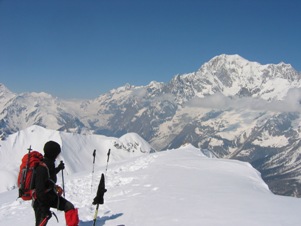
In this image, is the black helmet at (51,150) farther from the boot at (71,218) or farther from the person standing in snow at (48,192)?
the boot at (71,218)

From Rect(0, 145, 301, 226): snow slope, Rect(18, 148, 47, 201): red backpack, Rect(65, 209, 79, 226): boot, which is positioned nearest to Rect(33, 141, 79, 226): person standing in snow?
Rect(65, 209, 79, 226): boot

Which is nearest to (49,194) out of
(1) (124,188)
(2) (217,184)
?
(1) (124,188)

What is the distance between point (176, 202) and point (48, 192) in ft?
28.6

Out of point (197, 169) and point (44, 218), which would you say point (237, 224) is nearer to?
point (44, 218)

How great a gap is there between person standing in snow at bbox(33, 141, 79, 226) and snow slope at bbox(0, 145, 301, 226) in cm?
452

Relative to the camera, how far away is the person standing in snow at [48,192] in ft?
34.0

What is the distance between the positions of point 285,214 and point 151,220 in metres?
5.57

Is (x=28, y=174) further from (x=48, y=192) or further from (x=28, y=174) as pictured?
(x=48, y=192)

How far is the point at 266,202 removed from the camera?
58.1ft

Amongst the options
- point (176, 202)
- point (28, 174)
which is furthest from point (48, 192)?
point (176, 202)

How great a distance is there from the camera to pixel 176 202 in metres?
18.1

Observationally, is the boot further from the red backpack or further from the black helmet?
the black helmet

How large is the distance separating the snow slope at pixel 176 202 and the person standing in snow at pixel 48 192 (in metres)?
4.52

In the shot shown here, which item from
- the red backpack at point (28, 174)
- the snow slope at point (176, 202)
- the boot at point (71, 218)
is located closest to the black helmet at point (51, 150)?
the red backpack at point (28, 174)
